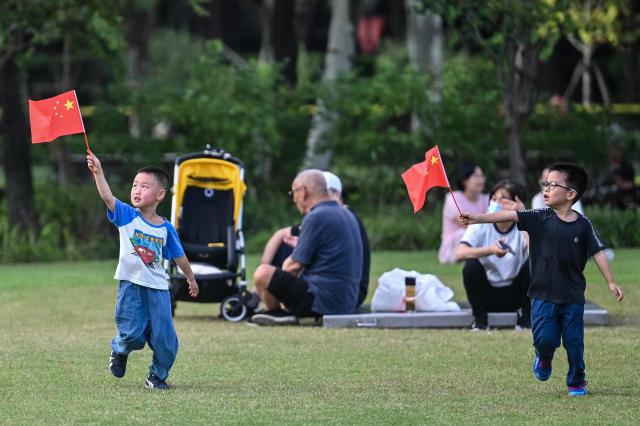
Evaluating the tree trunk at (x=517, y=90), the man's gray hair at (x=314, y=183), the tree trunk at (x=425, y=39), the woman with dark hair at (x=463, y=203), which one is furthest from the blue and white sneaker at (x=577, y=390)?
the tree trunk at (x=425, y=39)

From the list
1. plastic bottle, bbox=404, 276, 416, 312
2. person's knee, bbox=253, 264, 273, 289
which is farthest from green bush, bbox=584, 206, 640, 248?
person's knee, bbox=253, 264, 273, 289

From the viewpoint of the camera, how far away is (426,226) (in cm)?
2158

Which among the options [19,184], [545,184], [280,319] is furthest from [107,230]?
[545,184]

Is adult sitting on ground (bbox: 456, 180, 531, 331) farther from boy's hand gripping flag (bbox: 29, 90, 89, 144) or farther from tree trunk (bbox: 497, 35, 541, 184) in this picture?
tree trunk (bbox: 497, 35, 541, 184)

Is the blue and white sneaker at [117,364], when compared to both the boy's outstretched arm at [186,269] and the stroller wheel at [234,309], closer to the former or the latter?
the boy's outstretched arm at [186,269]

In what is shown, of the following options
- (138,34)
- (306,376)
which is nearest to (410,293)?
(306,376)

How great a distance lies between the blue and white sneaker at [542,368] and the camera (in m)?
9.37

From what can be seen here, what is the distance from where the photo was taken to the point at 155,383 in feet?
31.0

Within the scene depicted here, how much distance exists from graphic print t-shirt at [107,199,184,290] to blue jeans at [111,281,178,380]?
2.7 inches

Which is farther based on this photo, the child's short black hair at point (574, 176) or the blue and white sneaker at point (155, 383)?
the blue and white sneaker at point (155, 383)

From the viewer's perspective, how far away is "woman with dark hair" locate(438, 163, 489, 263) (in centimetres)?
1789

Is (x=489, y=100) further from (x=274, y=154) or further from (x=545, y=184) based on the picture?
(x=545, y=184)

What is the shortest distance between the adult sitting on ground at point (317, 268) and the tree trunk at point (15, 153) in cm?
942

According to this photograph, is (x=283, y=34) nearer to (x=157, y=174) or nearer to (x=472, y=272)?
(x=472, y=272)
